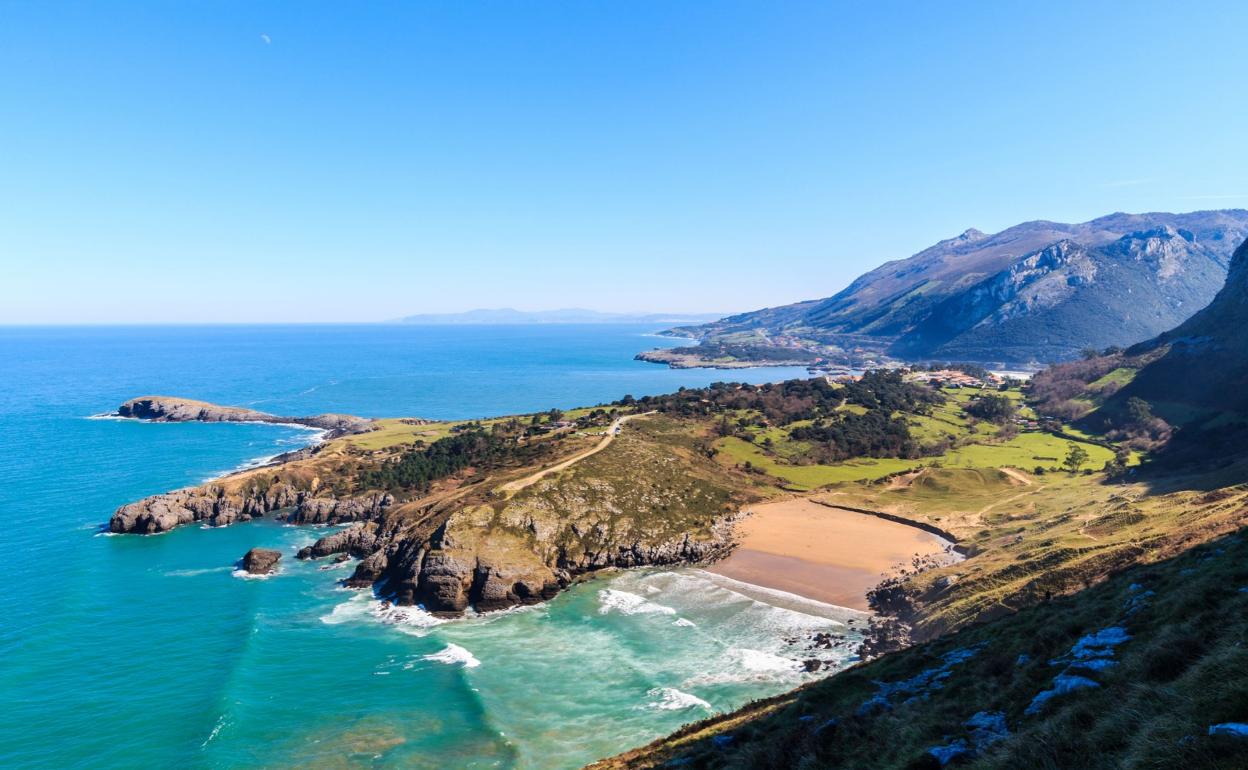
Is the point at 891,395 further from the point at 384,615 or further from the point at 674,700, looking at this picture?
the point at 384,615

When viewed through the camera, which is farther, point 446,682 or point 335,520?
point 335,520

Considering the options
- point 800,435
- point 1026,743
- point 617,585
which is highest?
point 1026,743

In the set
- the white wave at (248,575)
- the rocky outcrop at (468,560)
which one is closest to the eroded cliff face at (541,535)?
the rocky outcrop at (468,560)

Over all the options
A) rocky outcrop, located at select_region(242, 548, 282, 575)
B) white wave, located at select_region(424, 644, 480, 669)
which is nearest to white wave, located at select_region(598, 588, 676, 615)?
white wave, located at select_region(424, 644, 480, 669)

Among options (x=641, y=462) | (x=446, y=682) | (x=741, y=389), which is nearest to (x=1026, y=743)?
(x=446, y=682)

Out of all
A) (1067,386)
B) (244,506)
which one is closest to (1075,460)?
(1067,386)

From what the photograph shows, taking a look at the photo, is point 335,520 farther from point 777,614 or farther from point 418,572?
point 777,614

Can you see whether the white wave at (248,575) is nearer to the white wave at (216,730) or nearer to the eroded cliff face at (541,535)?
the eroded cliff face at (541,535)
